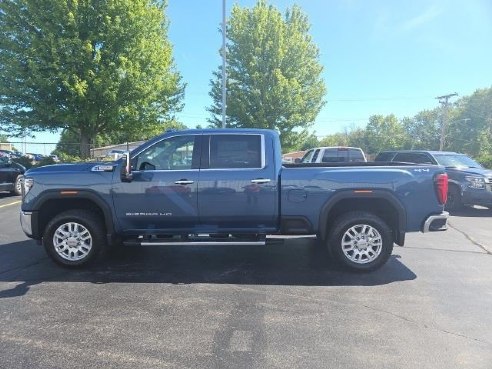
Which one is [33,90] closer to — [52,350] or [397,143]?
[52,350]

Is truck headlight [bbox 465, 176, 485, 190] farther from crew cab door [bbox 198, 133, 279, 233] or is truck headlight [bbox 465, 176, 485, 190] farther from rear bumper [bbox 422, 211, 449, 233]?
crew cab door [bbox 198, 133, 279, 233]

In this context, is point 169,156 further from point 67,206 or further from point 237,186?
point 67,206

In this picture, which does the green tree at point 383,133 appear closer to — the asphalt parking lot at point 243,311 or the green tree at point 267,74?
the green tree at point 267,74

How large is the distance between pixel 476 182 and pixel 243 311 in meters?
9.92

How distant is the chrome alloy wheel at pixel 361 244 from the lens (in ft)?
19.6

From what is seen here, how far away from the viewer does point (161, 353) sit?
143 inches

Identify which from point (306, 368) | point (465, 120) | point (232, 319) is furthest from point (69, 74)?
point (465, 120)

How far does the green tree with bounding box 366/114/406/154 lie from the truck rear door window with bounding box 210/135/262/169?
350 feet

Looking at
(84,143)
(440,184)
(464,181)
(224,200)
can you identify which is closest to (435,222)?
(440,184)

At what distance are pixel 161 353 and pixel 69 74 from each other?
16752mm

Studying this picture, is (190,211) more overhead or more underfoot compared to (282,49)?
more underfoot

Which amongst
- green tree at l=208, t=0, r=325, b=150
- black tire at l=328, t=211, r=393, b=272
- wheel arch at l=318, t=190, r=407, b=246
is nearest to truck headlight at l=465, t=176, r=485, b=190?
wheel arch at l=318, t=190, r=407, b=246

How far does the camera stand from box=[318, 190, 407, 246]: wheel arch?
5.83 meters

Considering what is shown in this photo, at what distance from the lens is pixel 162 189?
232 inches
